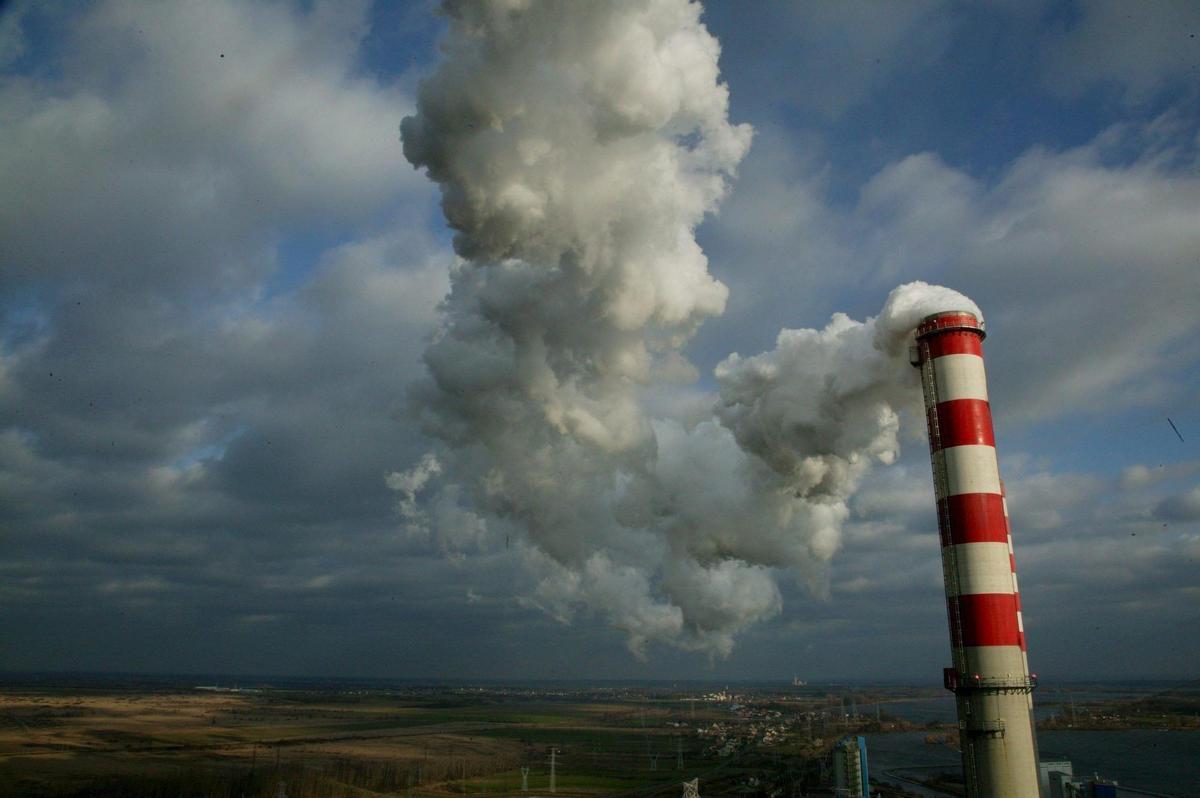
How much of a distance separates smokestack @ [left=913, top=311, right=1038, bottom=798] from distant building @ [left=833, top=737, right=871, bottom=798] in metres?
7.48

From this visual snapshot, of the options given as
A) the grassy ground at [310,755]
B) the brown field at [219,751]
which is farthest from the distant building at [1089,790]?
the brown field at [219,751]

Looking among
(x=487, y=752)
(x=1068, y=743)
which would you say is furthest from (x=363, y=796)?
(x=1068, y=743)

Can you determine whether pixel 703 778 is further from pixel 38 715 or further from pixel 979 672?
pixel 38 715

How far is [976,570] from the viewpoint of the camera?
35031 mm

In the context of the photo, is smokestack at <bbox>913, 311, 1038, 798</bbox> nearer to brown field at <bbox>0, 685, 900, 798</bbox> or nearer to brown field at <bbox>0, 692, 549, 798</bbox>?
brown field at <bbox>0, 685, 900, 798</bbox>

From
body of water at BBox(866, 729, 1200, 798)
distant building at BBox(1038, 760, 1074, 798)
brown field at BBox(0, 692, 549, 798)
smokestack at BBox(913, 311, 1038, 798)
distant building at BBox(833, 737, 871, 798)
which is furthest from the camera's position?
body of water at BBox(866, 729, 1200, 798)

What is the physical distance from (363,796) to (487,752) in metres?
43.5

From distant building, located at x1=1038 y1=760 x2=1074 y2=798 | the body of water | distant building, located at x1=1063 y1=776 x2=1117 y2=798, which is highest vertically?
distant building, located at x1=1038 y1=760 x2=1074 y2=798

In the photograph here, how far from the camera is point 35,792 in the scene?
70312 mm

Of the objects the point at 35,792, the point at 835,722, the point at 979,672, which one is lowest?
the point at 835,722

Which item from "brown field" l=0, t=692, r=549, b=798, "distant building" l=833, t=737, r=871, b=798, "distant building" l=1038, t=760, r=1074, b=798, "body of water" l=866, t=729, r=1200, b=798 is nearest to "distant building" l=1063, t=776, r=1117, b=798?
"distant building" l=1038, t=760, r=1074, b=798

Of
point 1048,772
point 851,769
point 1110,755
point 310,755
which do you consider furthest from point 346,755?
point 1110,755

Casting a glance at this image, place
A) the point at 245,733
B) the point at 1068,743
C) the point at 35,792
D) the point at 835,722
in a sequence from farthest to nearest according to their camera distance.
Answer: the point at 835,722, the point at 1068,743, the point at 245,733, the point at 35,792

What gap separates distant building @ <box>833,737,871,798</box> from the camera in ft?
138
